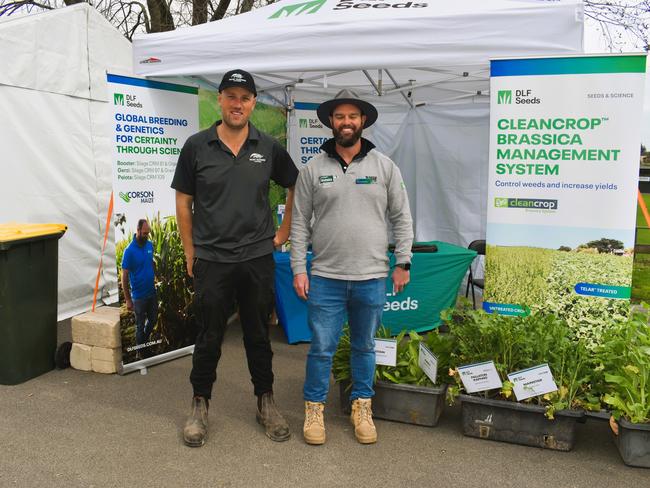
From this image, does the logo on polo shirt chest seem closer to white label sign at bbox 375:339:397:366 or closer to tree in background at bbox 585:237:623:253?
white label sign at bbox 375:339:397:366

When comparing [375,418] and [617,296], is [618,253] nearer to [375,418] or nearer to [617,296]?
[617,296]

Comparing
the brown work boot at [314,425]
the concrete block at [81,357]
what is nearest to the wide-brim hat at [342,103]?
the brown work boot at [314,425]

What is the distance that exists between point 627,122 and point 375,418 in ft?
6.80

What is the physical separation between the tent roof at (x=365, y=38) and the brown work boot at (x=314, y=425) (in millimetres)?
2044

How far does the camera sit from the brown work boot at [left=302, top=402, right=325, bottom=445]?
307cm

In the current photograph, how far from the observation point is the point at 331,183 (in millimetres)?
2889

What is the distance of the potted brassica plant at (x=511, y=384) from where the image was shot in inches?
118

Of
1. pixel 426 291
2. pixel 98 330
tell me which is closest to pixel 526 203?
pixel 426 291

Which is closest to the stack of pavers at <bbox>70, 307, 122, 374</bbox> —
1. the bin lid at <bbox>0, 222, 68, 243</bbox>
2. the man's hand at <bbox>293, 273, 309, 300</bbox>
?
the bin lid at <bbox>0, 222, 68, 243</bbox>

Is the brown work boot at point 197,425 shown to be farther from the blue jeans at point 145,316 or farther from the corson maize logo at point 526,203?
the corson maize logo at point 526,203

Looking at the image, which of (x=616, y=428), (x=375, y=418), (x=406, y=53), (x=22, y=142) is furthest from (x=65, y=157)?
(x=616, y=428)

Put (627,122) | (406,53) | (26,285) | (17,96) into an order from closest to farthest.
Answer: (627,122)
(406,53)
(26,285)
(17,96)

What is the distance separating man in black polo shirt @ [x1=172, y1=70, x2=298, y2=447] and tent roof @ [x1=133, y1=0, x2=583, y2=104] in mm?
1004

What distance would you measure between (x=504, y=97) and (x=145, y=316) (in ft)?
8.82
